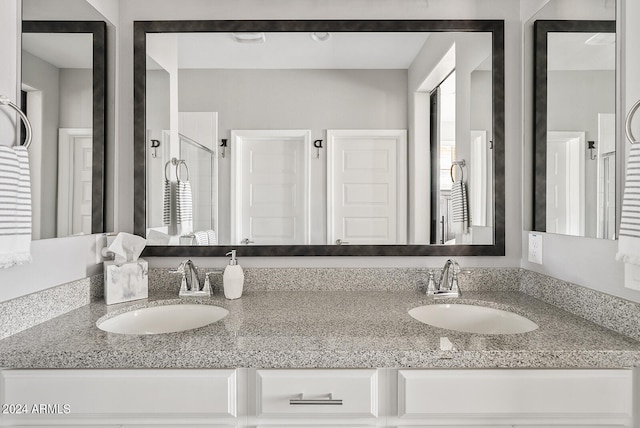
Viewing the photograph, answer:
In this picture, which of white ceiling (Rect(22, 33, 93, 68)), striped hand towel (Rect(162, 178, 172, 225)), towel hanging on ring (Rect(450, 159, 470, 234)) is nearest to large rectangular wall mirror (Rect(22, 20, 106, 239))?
white ceiling (Rect(22, 33, 93, 68))

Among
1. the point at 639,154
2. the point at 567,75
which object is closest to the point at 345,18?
the point at 567,75

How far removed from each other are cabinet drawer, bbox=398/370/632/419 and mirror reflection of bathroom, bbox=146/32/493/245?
77 centimetres

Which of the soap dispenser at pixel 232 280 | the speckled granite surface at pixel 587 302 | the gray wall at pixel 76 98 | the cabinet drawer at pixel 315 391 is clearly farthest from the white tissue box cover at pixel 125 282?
the speckled granite surface at pixel 587 302

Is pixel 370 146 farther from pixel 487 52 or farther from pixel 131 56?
pixel 131 56

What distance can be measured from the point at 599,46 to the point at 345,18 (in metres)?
0.99

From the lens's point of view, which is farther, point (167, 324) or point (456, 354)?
point (167, 324)

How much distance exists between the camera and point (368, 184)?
1750mm

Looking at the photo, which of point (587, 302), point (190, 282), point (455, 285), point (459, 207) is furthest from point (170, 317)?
point (587, 302)

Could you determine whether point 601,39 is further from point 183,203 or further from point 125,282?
point 125,282

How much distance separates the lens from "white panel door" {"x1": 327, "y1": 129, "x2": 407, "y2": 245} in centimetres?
175

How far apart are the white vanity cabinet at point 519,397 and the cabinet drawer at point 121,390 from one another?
0.52m

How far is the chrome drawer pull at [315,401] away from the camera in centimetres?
107

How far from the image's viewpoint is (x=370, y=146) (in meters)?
1.75

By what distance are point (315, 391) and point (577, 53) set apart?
142 centimetres
